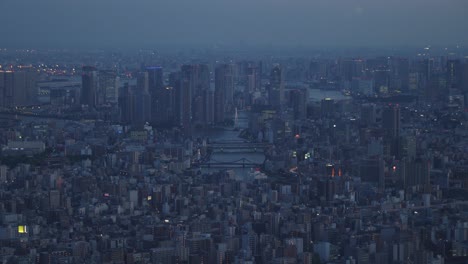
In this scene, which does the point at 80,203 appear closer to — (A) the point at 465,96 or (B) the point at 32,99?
(A) the point at 465,96

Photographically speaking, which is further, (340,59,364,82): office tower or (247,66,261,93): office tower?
(247,66,261,93): office tower

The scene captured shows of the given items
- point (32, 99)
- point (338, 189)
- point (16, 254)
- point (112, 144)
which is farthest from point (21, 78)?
point (16, 254)

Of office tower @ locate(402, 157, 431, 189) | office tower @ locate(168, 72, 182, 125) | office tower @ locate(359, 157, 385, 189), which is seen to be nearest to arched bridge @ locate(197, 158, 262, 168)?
office tower @ locate(359, 157, 385, 189)

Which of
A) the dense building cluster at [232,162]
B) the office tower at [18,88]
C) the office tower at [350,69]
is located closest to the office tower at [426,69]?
the dense building cluster at [232,162]

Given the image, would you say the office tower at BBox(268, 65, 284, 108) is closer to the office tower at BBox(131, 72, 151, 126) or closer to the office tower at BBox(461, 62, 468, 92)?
the office tower at BBox(131, 72, 151, 126)

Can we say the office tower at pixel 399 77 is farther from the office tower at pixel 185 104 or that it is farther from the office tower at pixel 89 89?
the office tower at pixel 89 89
